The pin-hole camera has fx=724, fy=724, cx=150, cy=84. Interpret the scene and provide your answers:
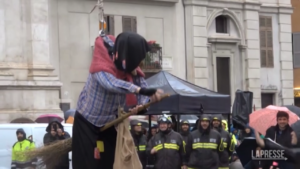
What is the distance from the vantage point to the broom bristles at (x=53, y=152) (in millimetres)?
6066

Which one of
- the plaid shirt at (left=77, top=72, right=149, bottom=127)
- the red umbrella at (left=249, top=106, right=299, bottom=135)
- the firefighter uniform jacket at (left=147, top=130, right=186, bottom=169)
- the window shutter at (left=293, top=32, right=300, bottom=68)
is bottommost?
the firefighter uniform jacket at (left=147, top=130, right=186, bottom=169)

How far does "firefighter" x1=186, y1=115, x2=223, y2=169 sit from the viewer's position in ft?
42.2

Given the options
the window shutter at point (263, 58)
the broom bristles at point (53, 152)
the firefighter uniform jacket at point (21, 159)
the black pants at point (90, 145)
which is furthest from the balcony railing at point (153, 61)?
the black pants at point (90, 145)

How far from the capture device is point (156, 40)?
28328mm

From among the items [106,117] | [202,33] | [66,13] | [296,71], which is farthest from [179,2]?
[106,117]

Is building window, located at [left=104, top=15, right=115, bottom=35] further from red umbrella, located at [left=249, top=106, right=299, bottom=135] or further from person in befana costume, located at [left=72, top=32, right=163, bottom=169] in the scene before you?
person in befana costume, located at [left=72, top=32, right=163, bottom=169]

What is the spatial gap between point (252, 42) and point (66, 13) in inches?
357

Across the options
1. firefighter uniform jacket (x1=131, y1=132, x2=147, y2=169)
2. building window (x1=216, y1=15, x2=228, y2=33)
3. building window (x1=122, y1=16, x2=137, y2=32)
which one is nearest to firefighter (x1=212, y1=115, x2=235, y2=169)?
firefighter uniform jacket (x1=131, y1=132, x2=147, y2=169)

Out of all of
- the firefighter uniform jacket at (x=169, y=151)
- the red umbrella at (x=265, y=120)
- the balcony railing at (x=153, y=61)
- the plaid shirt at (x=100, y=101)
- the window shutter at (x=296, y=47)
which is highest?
the window shutter at (x=296, y=47)

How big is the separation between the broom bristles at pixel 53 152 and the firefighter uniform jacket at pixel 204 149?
6862 millimetres

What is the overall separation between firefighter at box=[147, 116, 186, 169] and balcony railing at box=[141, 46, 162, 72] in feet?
42.5

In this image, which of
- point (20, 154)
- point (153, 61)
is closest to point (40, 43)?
point (153, 61)

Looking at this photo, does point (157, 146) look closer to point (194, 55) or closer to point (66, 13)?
point (66, 13)

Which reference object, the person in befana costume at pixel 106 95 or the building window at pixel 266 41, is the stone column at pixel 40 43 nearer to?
the building window at pixel 266 41
